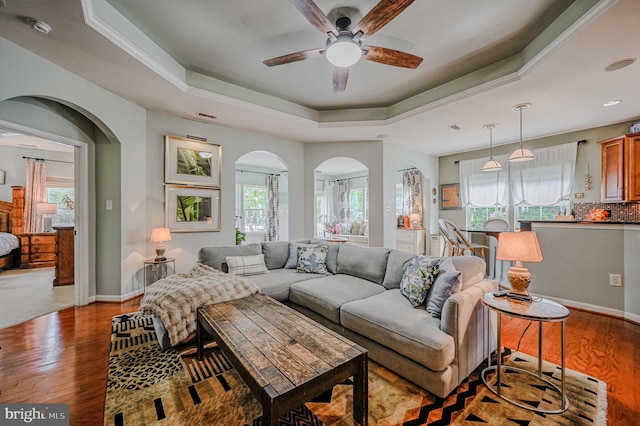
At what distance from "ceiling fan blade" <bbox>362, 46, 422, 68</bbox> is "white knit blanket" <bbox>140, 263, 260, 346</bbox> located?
96.5 inches

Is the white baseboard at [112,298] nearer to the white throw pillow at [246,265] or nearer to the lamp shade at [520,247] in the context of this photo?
the white throw pillow at [246,265]

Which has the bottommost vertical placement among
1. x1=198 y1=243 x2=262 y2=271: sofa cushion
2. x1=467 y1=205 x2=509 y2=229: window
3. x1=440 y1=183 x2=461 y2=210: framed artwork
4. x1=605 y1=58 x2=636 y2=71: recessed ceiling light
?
x1=198 y1=243 x2=262 y2=271: sofa cushion

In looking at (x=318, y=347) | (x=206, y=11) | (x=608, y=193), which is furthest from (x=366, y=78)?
(x=608, y=193)

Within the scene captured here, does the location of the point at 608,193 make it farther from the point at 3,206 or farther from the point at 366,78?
the point at 3,206

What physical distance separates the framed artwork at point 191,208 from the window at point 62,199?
4.70m

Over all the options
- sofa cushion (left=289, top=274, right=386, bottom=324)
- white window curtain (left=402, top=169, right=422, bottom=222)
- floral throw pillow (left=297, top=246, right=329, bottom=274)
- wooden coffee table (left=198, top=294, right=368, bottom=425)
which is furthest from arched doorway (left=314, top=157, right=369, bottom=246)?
wooden coffee table (left=198, top=294, right=368, bottom=425)

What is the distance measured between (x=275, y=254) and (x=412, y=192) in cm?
465

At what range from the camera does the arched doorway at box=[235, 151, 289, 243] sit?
24.6ft

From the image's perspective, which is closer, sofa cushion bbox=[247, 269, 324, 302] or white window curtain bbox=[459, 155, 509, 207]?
sofa cushion bbox=[247, 269, 324, 302]

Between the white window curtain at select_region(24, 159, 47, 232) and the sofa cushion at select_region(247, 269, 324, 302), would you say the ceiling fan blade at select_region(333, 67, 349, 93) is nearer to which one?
the sofa cushion at select_region(247, 269, 324, 302)

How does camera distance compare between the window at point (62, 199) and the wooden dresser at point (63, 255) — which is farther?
the window at point (62, 199)

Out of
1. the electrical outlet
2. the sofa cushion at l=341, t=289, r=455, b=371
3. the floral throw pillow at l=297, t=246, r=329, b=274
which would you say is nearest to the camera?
the sofa cushion at l=341, t=289, r=455, b=371

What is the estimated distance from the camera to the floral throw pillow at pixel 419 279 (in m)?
2.21

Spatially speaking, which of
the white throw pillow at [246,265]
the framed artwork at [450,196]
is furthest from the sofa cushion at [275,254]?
the framed artwork at [450,196]
